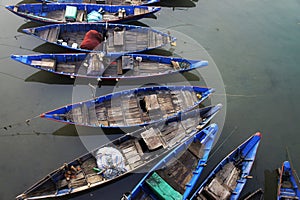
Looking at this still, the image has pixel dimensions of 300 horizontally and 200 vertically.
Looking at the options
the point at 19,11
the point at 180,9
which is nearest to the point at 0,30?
the point at 19,11

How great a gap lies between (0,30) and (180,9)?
20.8 meters

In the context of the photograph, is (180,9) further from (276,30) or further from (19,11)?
(19,11)

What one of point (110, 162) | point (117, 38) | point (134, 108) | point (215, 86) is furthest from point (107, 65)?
point (215, 86)

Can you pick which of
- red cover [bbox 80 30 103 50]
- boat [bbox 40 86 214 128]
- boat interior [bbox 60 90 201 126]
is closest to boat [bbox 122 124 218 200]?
boat [bbox 40 86 214 128]

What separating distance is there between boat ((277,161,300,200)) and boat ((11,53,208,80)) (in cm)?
1157

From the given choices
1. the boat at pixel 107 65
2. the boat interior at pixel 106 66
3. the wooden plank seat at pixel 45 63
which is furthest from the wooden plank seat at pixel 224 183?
the wooden plank seat at pixel 45 63

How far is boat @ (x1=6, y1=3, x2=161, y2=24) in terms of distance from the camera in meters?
27.4

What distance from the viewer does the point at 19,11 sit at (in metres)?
27.5

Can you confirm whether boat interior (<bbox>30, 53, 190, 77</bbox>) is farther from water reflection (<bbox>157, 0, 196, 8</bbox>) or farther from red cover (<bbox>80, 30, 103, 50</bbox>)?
water reflection (<bbox>157, 0, 196, 8</bbox>)

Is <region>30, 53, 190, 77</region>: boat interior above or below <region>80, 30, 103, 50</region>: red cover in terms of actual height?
below

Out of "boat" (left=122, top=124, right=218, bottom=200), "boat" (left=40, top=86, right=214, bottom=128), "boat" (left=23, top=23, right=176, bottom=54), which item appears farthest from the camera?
"boat" (left=23, top=23, right=176, bottom=54)

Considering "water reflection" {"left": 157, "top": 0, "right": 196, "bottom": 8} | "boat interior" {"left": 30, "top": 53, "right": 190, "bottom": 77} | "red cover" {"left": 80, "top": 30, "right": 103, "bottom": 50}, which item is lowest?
"boat interior" {"left": 30, "top": 53, "right": 190, "bottom": 77}

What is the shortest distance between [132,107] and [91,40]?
8066mm

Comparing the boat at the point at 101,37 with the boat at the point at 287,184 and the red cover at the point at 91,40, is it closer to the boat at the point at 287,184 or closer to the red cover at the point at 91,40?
the red cover at the point at 91,40
